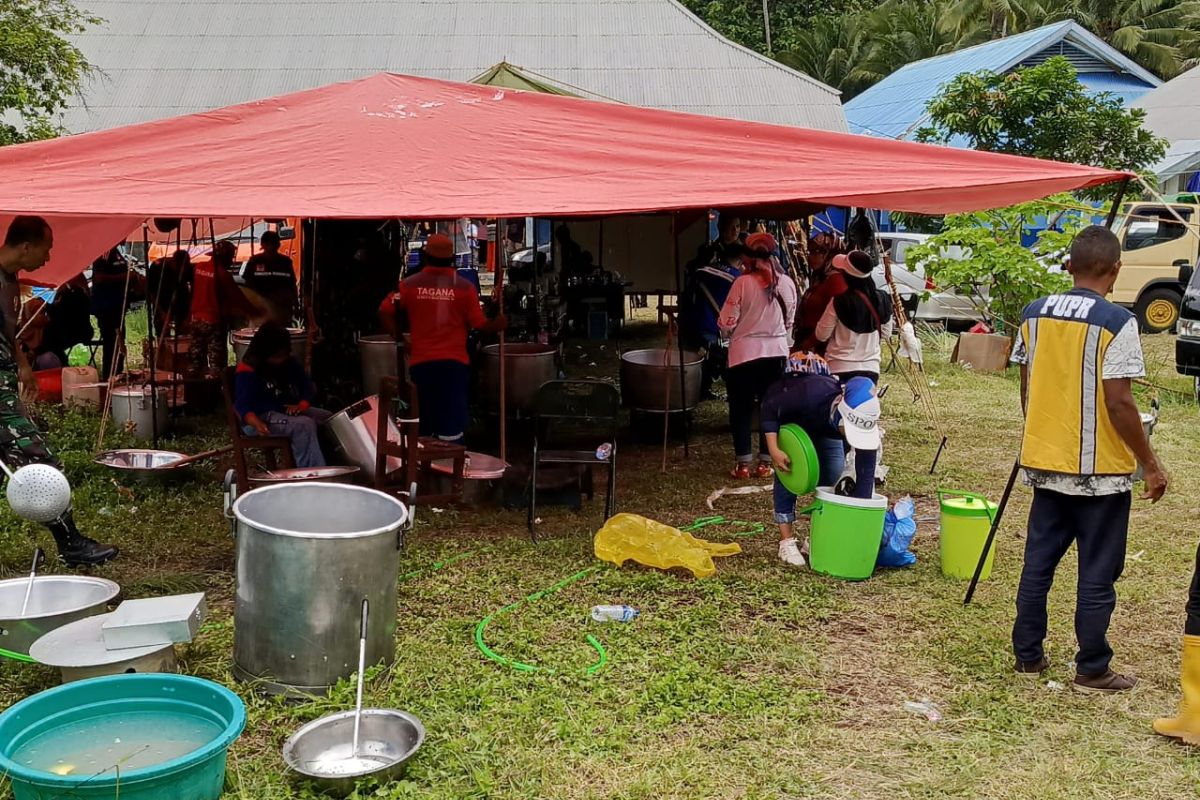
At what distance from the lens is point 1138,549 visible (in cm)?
616

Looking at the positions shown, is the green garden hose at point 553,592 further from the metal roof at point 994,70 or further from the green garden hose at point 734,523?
the metal roof at point 994,70

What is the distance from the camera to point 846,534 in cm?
550

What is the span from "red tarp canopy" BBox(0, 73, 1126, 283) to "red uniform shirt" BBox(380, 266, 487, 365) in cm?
126

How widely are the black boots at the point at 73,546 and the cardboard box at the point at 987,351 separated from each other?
10.5 meters

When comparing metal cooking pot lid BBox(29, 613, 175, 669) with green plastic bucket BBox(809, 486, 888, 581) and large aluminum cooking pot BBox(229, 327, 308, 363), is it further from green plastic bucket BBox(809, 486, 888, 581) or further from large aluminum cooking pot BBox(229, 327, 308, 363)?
large aluminum cooking pot BBox(229, 327, 308, 363)

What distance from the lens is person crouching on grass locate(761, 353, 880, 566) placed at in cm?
549

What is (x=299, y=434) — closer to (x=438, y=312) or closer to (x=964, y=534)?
(x=438, y=312)

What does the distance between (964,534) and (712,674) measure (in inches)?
74.5

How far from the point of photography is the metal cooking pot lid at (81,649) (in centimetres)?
372

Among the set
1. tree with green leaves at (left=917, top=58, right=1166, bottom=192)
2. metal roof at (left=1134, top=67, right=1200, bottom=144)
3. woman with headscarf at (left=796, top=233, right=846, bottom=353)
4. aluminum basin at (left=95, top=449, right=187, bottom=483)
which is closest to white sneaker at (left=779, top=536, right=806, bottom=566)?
woman with headscarf at (left=796, top=233, right=846, bottom=353)

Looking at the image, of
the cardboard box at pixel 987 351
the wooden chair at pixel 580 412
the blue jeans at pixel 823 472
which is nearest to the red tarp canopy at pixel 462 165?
the blue jeans at pixel 823 472

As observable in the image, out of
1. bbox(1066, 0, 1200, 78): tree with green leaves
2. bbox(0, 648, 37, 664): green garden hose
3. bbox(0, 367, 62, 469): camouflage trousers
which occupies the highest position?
bbox(1066, 0, 1200, 78): tree with green leaves

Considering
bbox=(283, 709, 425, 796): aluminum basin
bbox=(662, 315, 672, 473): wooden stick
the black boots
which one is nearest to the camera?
bbox=(283, 709, 425, 796): aluminum basin

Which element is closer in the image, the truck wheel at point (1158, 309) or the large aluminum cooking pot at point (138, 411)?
the large aluminum cooking pot at point (138, 411)
